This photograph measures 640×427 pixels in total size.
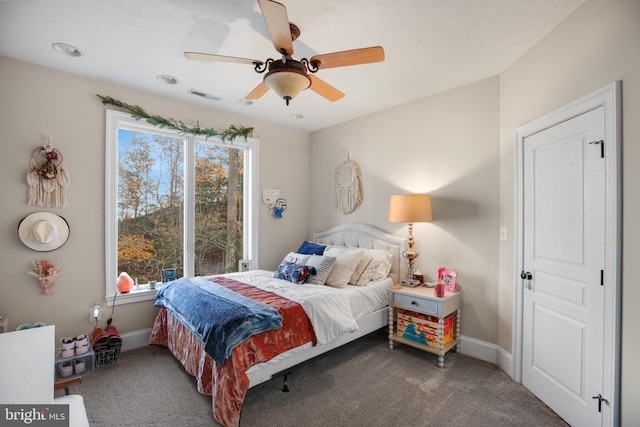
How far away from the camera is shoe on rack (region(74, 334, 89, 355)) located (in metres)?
2.64

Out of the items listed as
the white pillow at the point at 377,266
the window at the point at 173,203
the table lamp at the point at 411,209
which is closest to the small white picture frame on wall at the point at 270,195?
the window at the point at 173,203

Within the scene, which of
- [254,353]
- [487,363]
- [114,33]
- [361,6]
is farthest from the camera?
[487,363]

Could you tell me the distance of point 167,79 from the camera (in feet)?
9.71

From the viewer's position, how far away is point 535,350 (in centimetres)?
233

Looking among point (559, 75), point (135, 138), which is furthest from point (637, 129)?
point (135, 138)

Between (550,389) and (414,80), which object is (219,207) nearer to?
A: (414,80)

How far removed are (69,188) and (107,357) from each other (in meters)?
1.66

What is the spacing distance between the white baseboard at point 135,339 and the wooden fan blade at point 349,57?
324 cm

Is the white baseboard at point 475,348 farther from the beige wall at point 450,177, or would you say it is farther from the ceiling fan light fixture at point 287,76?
the ceiling fan light fixture at point 287,76

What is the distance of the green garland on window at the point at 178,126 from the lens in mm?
3069

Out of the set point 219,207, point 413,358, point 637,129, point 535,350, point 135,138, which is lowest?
point 413,358

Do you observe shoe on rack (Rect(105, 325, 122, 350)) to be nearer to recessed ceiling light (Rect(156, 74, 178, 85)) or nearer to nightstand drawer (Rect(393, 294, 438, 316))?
recessed ceiling light (Rect(156, 74, 178, 85))

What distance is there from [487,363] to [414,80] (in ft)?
9.41

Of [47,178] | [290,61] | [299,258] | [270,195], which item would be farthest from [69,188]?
[290,61]
